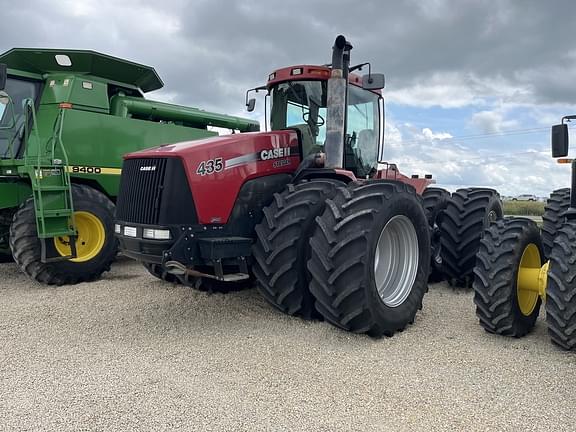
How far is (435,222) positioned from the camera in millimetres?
6633

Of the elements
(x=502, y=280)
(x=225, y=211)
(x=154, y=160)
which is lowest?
(x=502, y=280)

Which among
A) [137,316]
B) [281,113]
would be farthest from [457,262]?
[137,316]

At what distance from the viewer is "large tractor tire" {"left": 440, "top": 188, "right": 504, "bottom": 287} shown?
6137 mm

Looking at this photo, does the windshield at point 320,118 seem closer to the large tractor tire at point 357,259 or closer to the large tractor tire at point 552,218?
the large tractor tire at point 357,259

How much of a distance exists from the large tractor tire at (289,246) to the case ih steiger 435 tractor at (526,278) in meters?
1.46

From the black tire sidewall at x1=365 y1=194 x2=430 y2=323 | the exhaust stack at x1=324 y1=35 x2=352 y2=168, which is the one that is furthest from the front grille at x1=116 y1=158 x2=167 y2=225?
the black tire sidewall at x1=365 y1=194 x2=430 y2=323

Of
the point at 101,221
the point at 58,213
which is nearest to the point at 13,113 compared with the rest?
the point at 58,213

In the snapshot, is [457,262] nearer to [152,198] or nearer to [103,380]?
[152,198]

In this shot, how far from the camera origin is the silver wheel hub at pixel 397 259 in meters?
4.88

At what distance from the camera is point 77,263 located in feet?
22.4

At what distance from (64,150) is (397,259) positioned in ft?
15.9

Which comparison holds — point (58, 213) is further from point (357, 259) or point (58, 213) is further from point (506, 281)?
point (506, 281)

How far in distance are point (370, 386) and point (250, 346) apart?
116cm

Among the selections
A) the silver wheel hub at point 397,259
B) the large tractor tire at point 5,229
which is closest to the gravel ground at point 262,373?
the silver wheel hub at point 397,259
